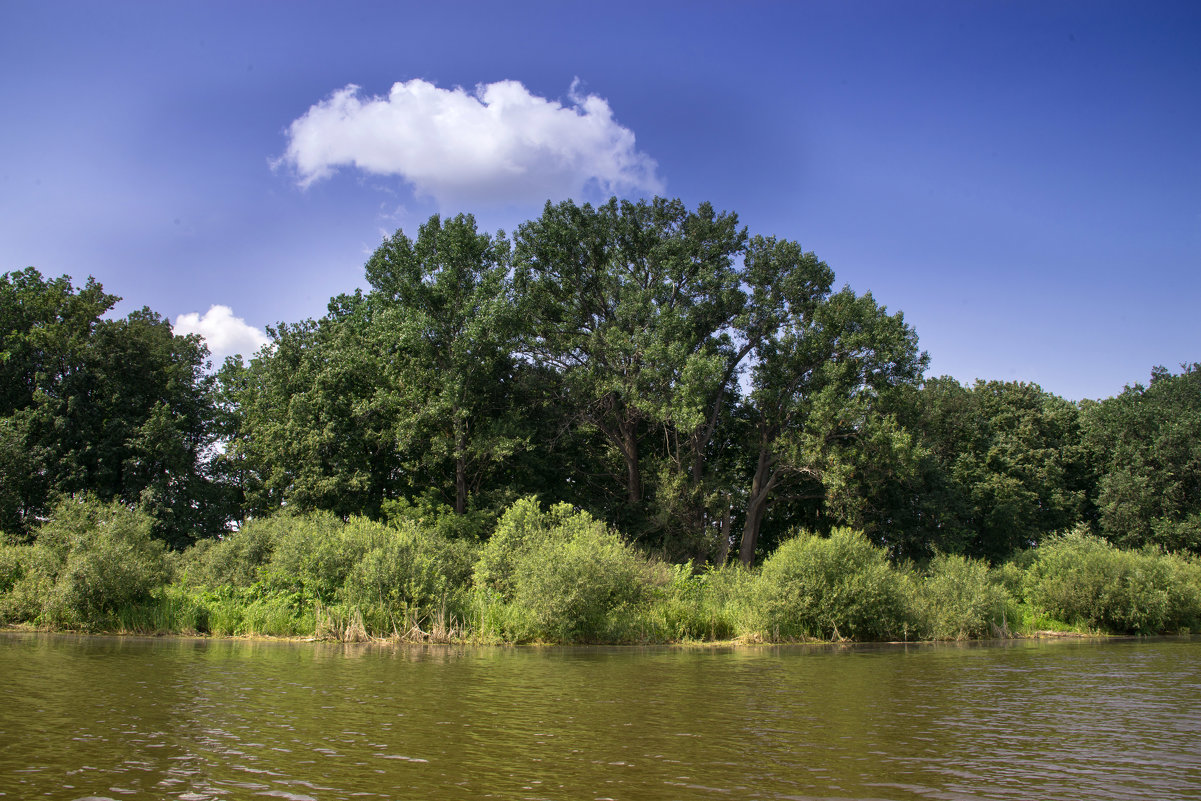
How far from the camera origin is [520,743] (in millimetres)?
10039

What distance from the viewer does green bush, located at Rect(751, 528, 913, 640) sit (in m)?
28.3

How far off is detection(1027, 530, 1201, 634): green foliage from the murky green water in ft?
57.2

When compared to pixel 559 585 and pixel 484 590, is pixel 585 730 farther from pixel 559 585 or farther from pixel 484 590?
pixel 484 590

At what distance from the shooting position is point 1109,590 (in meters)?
35.0

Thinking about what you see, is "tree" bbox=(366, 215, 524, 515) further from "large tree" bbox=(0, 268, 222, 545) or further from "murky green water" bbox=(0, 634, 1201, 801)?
"murky green water" bbox=(0, 634, 1201, 801)

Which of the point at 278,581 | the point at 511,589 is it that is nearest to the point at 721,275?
the point at 511,589

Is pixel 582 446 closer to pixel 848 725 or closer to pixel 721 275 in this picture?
pixel 721 275

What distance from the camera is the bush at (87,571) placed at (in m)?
27.5

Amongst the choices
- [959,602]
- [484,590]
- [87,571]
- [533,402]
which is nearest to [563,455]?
[533,402]

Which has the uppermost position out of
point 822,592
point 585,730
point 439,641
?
point 822,592

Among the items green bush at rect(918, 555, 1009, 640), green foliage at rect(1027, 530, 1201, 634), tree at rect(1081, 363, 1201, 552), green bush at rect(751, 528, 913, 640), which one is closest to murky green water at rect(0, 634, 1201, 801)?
green bush at rect(751, 528, 913, 640)

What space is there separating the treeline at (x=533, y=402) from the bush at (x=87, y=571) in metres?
10.2

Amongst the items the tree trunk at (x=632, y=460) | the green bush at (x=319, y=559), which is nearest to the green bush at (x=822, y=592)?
the green bush at (x=319, y=559)

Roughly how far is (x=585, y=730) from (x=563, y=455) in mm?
38128
